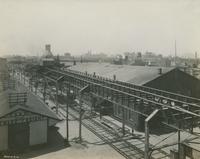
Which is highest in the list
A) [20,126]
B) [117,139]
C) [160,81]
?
[160,81]

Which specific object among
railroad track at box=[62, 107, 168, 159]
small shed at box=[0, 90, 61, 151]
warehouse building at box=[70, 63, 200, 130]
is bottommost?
railroad track at box=[62, 107, 168, 159]

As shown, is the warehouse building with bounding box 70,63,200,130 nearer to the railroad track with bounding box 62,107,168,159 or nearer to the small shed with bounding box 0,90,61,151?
the railroad track with bounding box 62,107,168,159

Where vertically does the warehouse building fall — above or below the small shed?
above

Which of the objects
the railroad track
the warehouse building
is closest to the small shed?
the railroad track

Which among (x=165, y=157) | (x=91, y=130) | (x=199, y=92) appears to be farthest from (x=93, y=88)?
(x=199, y=92)

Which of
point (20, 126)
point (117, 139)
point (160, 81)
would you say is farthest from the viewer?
point (160, 81)

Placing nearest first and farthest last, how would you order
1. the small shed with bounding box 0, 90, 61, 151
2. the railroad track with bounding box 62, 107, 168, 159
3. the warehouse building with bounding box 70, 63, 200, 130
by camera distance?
the railroad track with bounding box 62, 107, 168, 159, the small shed with bounding box 0, 90, 61, 151, the warehouse building with bounding box 70, 63, 200, 130

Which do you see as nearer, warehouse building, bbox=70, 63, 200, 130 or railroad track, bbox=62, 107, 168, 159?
railroad track, bbox=62, 107, 168, 159

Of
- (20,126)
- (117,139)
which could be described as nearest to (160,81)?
(117,139)

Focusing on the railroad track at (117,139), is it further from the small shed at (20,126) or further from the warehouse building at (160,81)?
the small shed at (20,126)

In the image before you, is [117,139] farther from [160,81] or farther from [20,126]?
[160,81]

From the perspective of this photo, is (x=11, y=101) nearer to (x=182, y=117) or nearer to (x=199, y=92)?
(x=182, y=117)
